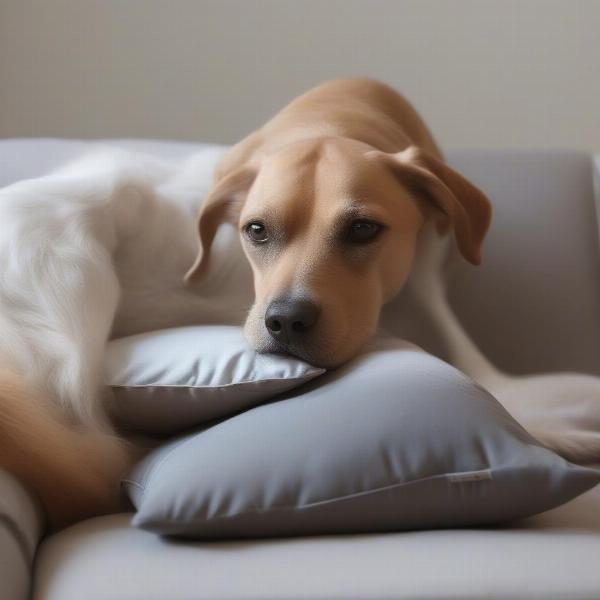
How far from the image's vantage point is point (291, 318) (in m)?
1.29

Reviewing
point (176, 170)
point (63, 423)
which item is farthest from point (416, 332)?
point (63, 423)

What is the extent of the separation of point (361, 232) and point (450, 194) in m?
0.17

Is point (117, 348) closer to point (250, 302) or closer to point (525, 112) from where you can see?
point (250, 302)

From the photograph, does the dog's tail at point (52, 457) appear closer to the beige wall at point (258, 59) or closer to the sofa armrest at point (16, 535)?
the sofa armrest at point (16, 535)

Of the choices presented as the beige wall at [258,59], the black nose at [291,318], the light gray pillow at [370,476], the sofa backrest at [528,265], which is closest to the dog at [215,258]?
the black nose at [291,318]

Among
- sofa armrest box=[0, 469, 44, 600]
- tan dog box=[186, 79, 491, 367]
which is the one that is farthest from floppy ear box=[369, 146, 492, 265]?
sofa armrest box=[0, 469, 44, 600]

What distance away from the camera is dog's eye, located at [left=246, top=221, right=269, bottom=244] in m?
1.47

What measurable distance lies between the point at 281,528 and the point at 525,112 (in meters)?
2.06

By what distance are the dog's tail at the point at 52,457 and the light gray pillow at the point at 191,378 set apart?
0.30 feet

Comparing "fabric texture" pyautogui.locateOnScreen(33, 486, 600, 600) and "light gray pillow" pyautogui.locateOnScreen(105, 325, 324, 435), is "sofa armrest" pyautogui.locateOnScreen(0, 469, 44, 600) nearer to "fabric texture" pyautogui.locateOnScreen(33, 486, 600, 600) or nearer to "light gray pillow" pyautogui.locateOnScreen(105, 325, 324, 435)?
"fabric texture" pyautogui.locateOnScreen(33, 486, 600, 600)

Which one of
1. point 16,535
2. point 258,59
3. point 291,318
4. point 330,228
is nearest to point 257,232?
point 330,228

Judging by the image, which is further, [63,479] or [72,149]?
[72,149]

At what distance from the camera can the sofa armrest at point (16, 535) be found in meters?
0.97

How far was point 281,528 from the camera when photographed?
1040 millimetres
